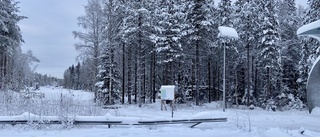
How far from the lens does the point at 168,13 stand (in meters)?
28.9

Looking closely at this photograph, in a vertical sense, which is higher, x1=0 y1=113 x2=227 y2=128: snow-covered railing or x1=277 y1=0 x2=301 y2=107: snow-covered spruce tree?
x1=277 y1=0 x2=301 y2=107: snow-covered spruce tree

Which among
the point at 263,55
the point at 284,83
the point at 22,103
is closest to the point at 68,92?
the point at 22,103

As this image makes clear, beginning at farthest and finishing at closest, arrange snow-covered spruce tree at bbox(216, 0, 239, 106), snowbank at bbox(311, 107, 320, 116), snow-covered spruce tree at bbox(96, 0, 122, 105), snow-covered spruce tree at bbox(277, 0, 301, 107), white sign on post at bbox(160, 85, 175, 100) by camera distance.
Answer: snow-covered spruce tree at bbox(277, 0, 301, 107), snow-covered spruce tree at bbox(216, 0, 239, 106), snow-covered spruce tree at bbox(96, 0, 122, 105), snowbank at bbox(311, 107, 320, 116), white sign on post at bbox(160, 85, 175, 100)

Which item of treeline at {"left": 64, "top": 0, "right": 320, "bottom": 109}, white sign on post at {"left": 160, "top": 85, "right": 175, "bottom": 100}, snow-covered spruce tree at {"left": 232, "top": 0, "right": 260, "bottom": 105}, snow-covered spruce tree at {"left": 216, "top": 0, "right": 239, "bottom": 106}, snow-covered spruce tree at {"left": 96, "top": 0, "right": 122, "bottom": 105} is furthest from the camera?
snow-covered spruce tree at {"left": 216, "top": 0, "right": 239, "bottom": 106}

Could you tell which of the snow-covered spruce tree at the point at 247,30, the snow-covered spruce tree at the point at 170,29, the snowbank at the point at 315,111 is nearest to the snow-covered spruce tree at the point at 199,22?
the snow-covered spruce tree at the point at 170,29

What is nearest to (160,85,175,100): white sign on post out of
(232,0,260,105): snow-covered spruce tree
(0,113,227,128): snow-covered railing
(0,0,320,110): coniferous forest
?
(0,113,227,128): snow-covered railing

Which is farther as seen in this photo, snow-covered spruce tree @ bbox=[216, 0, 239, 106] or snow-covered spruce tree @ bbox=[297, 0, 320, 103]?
snow-covered spruce tree @ bbox=[216, 0, 239, 106]

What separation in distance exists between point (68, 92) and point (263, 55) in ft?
70.5

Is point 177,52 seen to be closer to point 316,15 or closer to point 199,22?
point 199,22

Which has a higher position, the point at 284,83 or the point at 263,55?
the point at 263,55

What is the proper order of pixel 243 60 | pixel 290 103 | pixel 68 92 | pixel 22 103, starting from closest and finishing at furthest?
pixel 22 103
pixel 68 92
pixel 290 103
pixel 243 60

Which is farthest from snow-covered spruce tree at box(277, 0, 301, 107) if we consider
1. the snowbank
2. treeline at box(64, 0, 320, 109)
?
the snowbank

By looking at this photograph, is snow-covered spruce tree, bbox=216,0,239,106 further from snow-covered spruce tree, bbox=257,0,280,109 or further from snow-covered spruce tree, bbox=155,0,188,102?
snow-covered spruce tree, bbox=155,0,188,102

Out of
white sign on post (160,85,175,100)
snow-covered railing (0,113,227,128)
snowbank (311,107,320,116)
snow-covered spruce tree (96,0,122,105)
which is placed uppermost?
snow-covered spruce tree (96,0,122,105)
